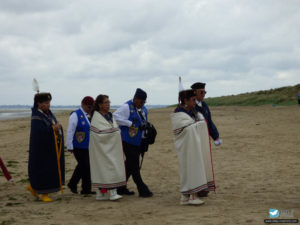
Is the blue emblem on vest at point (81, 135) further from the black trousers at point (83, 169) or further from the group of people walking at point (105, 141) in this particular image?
the black trousers at point (83, 169)

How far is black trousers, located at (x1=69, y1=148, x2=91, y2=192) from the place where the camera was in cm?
755

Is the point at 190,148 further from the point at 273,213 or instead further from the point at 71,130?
the point at 71,130

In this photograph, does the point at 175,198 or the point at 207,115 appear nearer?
the point at 175,198

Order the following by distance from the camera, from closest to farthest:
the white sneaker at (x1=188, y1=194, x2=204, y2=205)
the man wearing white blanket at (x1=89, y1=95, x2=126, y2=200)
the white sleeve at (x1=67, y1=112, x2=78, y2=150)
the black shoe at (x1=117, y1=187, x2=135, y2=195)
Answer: the white sneaker at (x1=188, y1=194, x2=204, y2=205)
the man wearing white blanket at (x1=89, y1=95, x2=126, y2=200)
the white sleeve at (x1=67, y1=112, x2=78, y2=150)
the black shoe at (x1=117, y1=187, x2=135, y2=195)

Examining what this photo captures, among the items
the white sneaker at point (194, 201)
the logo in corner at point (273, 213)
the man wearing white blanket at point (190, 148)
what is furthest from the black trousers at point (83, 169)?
the logo in corner at point (273, 213)

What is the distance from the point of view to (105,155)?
7141mm

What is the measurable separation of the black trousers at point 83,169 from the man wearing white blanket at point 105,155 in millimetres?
372

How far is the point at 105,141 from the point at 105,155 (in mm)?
244

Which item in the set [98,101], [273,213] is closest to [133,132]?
[98,101]

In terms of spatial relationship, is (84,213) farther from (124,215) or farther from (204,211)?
(204,211)

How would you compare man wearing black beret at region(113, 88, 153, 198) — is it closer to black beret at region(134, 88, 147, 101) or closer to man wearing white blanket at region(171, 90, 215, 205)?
black beret at region(134, 88, 147, 101)

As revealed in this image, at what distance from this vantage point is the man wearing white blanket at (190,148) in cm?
646

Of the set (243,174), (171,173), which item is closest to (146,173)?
(171,173)

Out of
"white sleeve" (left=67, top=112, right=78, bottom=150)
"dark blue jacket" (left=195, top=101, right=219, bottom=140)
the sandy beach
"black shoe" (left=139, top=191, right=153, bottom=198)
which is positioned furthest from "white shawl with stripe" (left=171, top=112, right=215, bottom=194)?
"white sleeve" (left=67, top=112, right=78, bottom=150)
